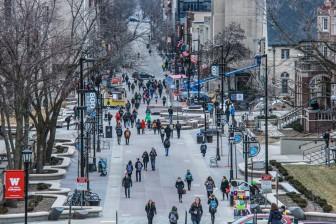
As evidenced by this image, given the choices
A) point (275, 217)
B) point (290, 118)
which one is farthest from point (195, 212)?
point (290, 118)

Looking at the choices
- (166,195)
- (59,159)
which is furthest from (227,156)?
(166,195)

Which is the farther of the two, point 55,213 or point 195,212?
point 55,213

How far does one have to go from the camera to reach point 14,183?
158ft

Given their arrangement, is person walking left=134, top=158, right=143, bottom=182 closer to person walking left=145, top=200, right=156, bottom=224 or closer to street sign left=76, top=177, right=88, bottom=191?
street sign left=76, top=177, right=88, bottom=191

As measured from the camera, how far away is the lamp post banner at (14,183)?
47781 mm

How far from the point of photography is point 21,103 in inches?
2119

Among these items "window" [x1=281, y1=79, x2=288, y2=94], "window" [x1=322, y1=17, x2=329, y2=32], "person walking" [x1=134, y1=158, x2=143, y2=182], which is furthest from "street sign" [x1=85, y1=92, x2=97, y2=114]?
"window" [x1=322, y1=17, x2=329, y2=32]

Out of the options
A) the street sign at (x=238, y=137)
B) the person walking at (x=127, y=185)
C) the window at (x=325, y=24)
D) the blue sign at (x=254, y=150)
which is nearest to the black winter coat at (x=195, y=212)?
the person walking at (x=127, y=185)

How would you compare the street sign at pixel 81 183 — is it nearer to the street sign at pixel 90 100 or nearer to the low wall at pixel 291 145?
the street sign at pixel 90 100

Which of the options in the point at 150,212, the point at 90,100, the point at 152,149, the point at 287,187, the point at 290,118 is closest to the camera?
the point at 150,212

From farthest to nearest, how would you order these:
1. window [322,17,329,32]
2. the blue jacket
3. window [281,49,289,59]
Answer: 1. window [281,49,289,59]
2. window [322,17,329,32]
3. the blue jacket

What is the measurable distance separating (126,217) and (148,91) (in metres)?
64.7

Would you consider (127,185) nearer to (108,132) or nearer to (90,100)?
(90,100)

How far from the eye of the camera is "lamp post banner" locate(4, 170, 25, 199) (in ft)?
157
